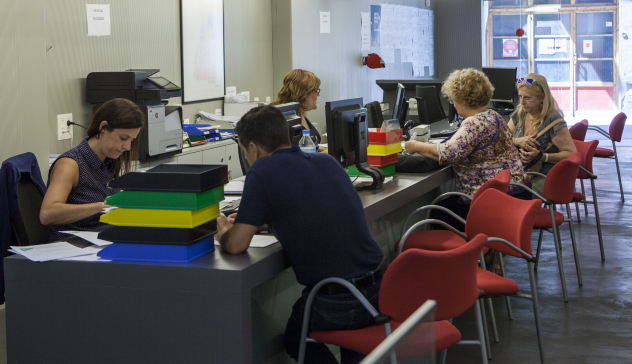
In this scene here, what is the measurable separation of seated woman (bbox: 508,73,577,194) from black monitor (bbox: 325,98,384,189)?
70.2 inches

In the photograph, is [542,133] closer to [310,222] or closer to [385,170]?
[385,170]

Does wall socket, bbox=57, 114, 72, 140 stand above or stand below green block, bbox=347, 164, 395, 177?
above

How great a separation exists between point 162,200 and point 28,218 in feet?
2.86

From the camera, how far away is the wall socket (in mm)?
3980

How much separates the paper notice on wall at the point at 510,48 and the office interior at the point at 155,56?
1763 mm

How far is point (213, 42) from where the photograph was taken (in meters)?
5.76

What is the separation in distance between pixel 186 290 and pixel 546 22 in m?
10.0

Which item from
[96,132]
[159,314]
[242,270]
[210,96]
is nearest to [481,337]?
[242,270]

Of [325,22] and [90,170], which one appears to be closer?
[90,170]

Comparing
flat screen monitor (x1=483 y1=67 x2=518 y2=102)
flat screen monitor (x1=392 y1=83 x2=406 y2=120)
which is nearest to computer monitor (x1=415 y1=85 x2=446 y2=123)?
flat screen monitor (x1=483 y1=67 x2=518 y2=102)

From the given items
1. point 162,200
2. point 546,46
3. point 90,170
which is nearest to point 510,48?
point 546,46

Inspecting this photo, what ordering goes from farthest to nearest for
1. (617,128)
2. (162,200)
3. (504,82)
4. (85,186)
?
(617,128)
(504,82)
(85,186)
(162,200)

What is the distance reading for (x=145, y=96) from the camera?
4.00m

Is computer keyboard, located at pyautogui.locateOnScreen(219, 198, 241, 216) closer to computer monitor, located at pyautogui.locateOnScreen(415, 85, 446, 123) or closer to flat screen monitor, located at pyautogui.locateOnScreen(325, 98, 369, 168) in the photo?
flat screen monitor, located at pyautogui.locateOnScreen(325, 98, 369, 168)
